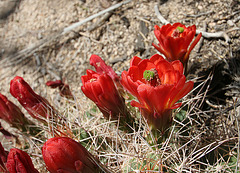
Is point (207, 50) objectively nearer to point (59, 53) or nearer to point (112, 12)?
point (112, 12)

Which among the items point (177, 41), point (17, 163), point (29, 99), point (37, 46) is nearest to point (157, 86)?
point (177, 41)

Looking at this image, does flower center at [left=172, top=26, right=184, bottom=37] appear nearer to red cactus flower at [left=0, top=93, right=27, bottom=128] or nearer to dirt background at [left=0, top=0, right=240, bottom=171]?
dirt background at [left=0, top=0, right=240, bottom=171]

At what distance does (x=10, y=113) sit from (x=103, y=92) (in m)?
0.75

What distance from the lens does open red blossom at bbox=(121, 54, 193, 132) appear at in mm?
923

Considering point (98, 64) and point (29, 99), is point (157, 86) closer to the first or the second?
point (98, 64)

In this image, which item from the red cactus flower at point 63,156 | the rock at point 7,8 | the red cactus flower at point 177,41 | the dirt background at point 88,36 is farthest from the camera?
the rock at point 7,8

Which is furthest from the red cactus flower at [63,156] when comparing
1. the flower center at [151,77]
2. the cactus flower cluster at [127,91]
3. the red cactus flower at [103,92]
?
the flower center at [151,77]

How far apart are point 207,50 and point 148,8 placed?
0.80 metres

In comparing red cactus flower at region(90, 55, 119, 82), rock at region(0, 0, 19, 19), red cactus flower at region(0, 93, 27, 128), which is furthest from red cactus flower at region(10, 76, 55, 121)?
rock at region(0, 0, 19, 19)

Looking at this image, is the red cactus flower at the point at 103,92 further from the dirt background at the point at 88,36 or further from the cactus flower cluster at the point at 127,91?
the dirt background at the point at 88,36

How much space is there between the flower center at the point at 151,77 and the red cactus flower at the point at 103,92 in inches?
8.3

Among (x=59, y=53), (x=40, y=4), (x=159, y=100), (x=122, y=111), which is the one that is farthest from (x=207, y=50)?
(x=40, y=4)

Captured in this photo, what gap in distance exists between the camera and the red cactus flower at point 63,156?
0.92m

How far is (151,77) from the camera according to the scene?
3.22ft
